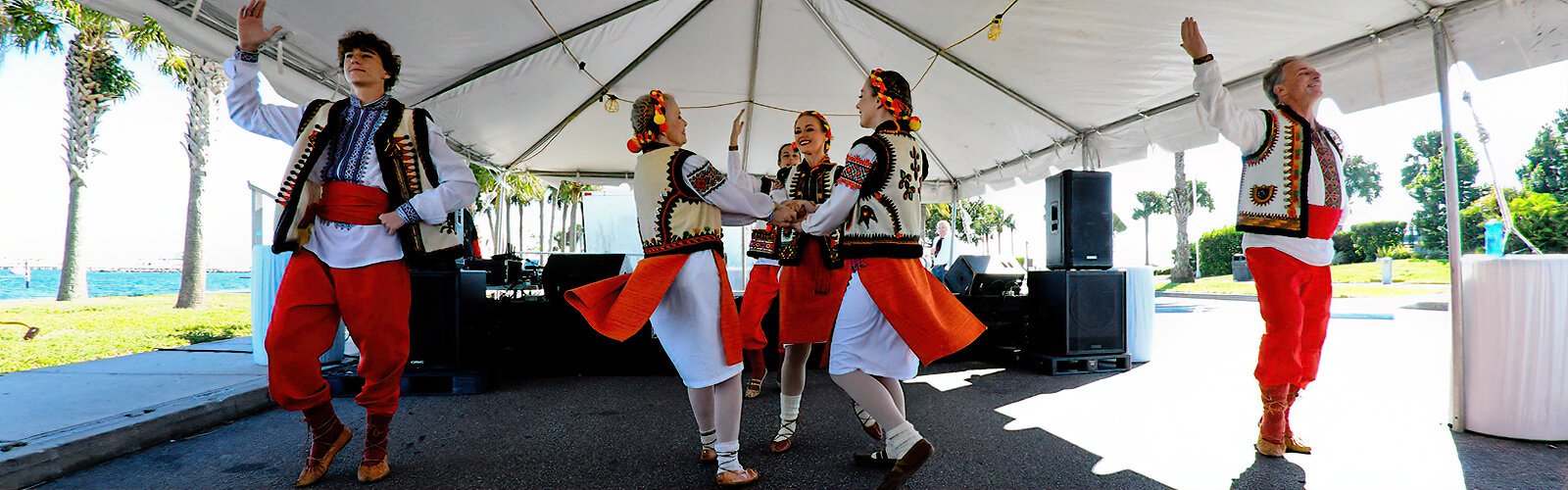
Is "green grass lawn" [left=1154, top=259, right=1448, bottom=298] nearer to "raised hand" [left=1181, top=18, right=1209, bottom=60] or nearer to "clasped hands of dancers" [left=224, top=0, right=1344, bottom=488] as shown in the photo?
"raised hand" [left=1181, top=18, right=1209, bottom=60]

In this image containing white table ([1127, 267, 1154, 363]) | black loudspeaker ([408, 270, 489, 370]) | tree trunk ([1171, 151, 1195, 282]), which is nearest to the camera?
black loudspeaker ([408, 270, 489, 370])

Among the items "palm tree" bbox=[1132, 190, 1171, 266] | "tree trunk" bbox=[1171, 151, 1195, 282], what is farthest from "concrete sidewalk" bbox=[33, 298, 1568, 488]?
"palm tree" bbox=[1132, 190, 1171, 266]

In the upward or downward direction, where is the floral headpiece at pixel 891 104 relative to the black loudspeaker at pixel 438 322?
upward

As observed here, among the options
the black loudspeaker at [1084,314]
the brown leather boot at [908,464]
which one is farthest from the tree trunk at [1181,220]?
the brown leather boot at [908,464]

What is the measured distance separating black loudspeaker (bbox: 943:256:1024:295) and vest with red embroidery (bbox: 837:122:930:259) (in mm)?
3893

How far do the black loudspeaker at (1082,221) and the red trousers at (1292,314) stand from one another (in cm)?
232

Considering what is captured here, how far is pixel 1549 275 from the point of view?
2859 mm

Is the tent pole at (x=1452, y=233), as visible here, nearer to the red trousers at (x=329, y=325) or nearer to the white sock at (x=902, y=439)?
the white sock at (x=902, y=439)

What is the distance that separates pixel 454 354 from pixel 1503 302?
5.59 m

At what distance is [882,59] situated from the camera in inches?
215

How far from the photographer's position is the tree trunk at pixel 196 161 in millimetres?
12062

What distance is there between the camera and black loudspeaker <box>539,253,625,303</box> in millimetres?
6125

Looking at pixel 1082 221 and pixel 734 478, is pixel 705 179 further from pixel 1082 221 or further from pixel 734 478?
pixel 1082 221

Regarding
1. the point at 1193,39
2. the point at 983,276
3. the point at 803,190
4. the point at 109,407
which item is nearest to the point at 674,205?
the point at 803,190
